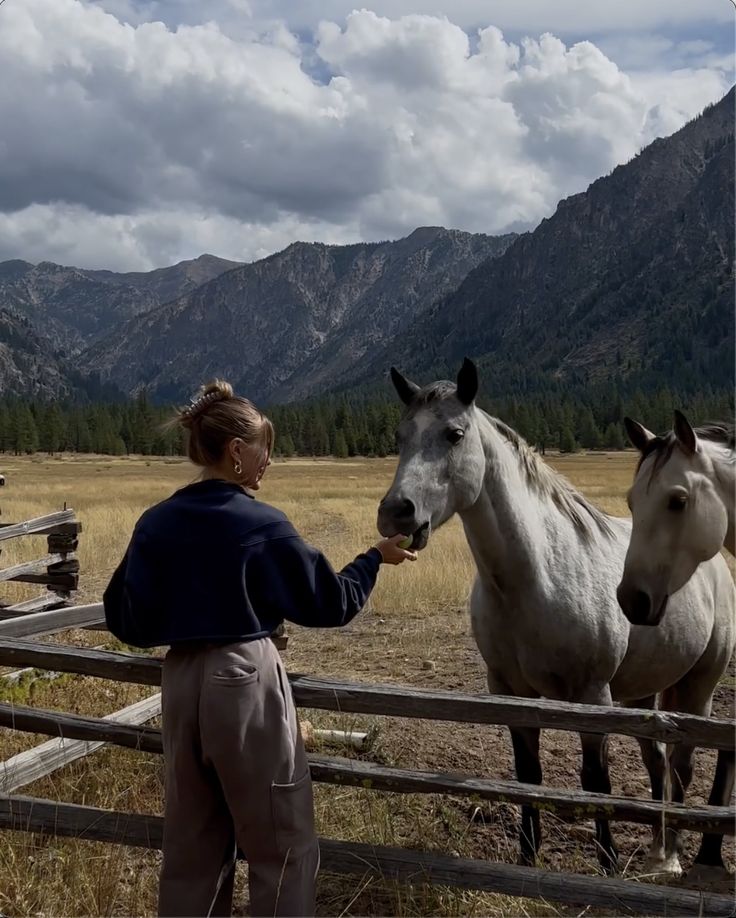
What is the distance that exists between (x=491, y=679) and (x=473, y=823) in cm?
126

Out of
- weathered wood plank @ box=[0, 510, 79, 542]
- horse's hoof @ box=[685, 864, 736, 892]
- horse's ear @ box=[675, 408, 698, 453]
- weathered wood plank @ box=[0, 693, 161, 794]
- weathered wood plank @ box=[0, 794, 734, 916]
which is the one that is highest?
horse's ear @ box=[675, 408, 698, 453]

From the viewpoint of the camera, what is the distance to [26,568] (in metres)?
9.69

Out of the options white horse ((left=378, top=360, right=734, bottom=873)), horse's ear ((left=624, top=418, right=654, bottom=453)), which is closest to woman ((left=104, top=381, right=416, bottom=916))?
white horse ((left=378, top=360, right=734, bottom=873))

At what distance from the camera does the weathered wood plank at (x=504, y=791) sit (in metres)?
3.44

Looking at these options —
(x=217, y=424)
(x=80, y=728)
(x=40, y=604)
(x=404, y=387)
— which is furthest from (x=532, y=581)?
(x=40, y=604)

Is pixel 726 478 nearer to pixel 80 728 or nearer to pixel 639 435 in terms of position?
pixel 639 435

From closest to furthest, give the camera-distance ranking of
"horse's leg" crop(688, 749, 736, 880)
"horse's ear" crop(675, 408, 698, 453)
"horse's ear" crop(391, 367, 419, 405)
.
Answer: "horse's ear" crop(675, 408, 698, 453) → "horse's ear" crop(391, 367, 419, 405) → "horse's leg" crop(688, 749, 736, 880)

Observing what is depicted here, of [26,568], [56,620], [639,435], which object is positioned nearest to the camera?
[639,435]

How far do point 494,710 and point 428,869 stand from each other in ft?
3.00

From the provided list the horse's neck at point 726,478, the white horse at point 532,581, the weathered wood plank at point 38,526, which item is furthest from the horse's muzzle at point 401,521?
the weathered wood plank at point 38,526

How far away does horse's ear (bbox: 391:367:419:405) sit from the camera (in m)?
4.01

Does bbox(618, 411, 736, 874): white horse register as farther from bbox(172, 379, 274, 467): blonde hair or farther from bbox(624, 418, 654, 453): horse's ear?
bbox(172, 379, 274, 467): blonde hair

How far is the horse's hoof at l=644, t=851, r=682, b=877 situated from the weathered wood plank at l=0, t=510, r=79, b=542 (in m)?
8.11

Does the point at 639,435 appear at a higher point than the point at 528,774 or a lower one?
higher
